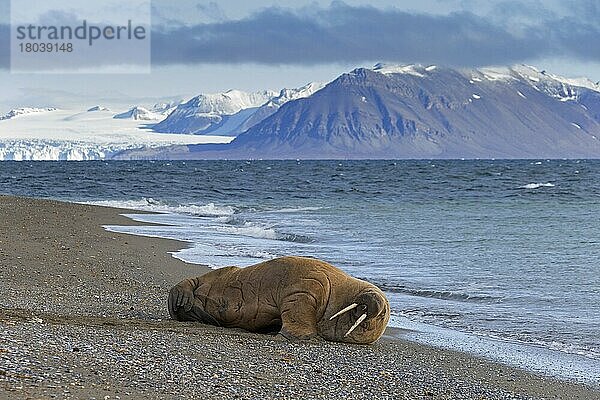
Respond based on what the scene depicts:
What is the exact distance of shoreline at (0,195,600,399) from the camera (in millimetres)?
8945

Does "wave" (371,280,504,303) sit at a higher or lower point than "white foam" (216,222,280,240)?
higher

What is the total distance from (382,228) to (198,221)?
8.44 metres

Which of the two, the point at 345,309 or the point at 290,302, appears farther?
the point at 290,302

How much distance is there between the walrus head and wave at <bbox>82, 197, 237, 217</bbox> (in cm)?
3263

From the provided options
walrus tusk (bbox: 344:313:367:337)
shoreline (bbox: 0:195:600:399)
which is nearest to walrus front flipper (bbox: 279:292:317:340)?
shoreline (bbox: 0:195:600:399)

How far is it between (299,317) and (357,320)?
743 mm

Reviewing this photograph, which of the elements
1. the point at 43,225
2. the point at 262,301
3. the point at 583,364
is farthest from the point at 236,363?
the point at 43,225

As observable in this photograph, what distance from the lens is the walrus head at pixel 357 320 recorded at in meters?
12.7

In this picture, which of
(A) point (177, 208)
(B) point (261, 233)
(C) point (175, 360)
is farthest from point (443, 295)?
(A) point (177, 208)

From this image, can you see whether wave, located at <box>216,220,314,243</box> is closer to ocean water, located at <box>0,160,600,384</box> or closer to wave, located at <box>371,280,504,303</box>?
ocean water, located at <box>0,160,600,384</box>

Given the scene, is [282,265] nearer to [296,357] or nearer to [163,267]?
[296,357]

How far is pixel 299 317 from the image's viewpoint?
503 inches

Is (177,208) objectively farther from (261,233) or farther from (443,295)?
(443,295)

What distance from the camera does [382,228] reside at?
115 feet
